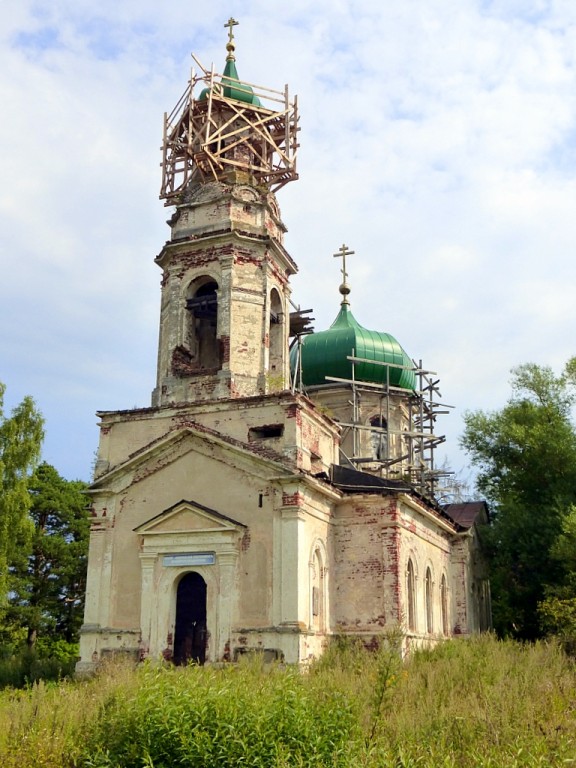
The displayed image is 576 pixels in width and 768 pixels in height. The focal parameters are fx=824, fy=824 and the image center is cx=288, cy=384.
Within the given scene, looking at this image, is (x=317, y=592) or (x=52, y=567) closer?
(x=317, y=592)

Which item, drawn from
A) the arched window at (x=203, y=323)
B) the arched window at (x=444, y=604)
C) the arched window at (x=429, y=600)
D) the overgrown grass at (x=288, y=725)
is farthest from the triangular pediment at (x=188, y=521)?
the arched window at (x=444, y=604)

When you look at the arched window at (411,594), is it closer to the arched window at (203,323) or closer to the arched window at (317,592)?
the arched window at (317,592)

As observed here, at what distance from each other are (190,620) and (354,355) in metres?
12.0

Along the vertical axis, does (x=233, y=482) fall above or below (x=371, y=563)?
above

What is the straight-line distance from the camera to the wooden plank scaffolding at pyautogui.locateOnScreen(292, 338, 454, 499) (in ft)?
78.3

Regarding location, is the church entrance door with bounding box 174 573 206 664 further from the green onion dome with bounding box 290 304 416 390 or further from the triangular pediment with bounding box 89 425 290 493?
the green onion dome with bounding box 290 304 416 390

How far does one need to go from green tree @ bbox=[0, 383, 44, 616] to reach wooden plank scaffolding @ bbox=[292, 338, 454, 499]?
722cm

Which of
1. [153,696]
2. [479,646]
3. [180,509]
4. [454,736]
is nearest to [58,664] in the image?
[180,509]

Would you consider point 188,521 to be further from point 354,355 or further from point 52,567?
point 52,567

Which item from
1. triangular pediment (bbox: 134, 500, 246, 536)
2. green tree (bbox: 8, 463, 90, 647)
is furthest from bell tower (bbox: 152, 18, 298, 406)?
green tree (bbox: 8, 463, 90, 647)

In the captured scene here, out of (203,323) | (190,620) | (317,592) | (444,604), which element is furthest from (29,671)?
(444,604)

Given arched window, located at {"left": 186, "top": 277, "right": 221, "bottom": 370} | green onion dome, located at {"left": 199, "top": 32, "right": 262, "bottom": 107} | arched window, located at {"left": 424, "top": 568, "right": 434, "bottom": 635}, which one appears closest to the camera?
arched window, located at {"left": 186, "top": 277, "right": 221, "bottom": 370}

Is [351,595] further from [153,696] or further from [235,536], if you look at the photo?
[153,696]

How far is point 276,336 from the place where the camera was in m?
18.0
